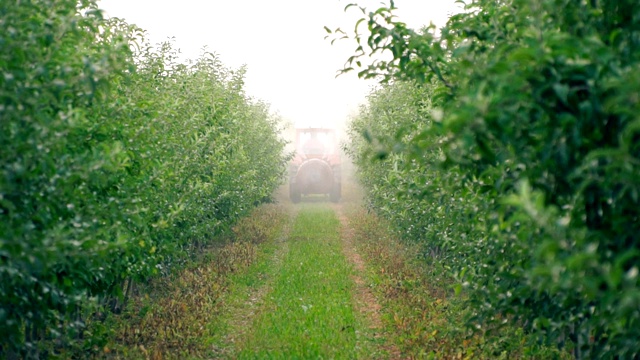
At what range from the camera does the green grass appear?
8.83 meters

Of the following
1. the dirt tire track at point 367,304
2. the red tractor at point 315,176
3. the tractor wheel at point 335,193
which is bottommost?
the dirt tire track at point 367,304

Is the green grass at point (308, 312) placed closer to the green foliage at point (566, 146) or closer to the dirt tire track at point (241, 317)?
the dirt tire track at point (241, 317)

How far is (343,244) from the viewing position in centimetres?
1850

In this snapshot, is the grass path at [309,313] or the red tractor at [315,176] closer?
the grass path at [309,313]

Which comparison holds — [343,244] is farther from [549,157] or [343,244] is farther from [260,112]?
[549,157]

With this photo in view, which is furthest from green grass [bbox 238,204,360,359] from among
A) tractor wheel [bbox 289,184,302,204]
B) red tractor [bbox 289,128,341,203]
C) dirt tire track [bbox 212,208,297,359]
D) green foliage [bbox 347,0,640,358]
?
tractor wheel [bbox 289,184,302,204]

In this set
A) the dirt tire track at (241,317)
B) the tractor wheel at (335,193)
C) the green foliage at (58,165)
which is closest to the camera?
the green foliage at (58,165)

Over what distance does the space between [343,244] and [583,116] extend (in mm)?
15573

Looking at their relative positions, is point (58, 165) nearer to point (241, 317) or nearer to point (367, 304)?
point (241, 317)

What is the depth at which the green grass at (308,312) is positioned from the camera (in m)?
8.83

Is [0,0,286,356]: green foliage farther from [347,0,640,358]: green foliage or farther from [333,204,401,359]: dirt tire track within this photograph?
[333,204,401,359]: dirt tire track

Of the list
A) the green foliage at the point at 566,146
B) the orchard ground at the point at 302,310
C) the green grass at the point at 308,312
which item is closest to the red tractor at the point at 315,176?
the orchard ground at the point at 302,310

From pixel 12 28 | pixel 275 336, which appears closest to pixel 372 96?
pixel 275 336

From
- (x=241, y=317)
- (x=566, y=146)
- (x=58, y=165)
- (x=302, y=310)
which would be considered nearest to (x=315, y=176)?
(x=302, y=310)
